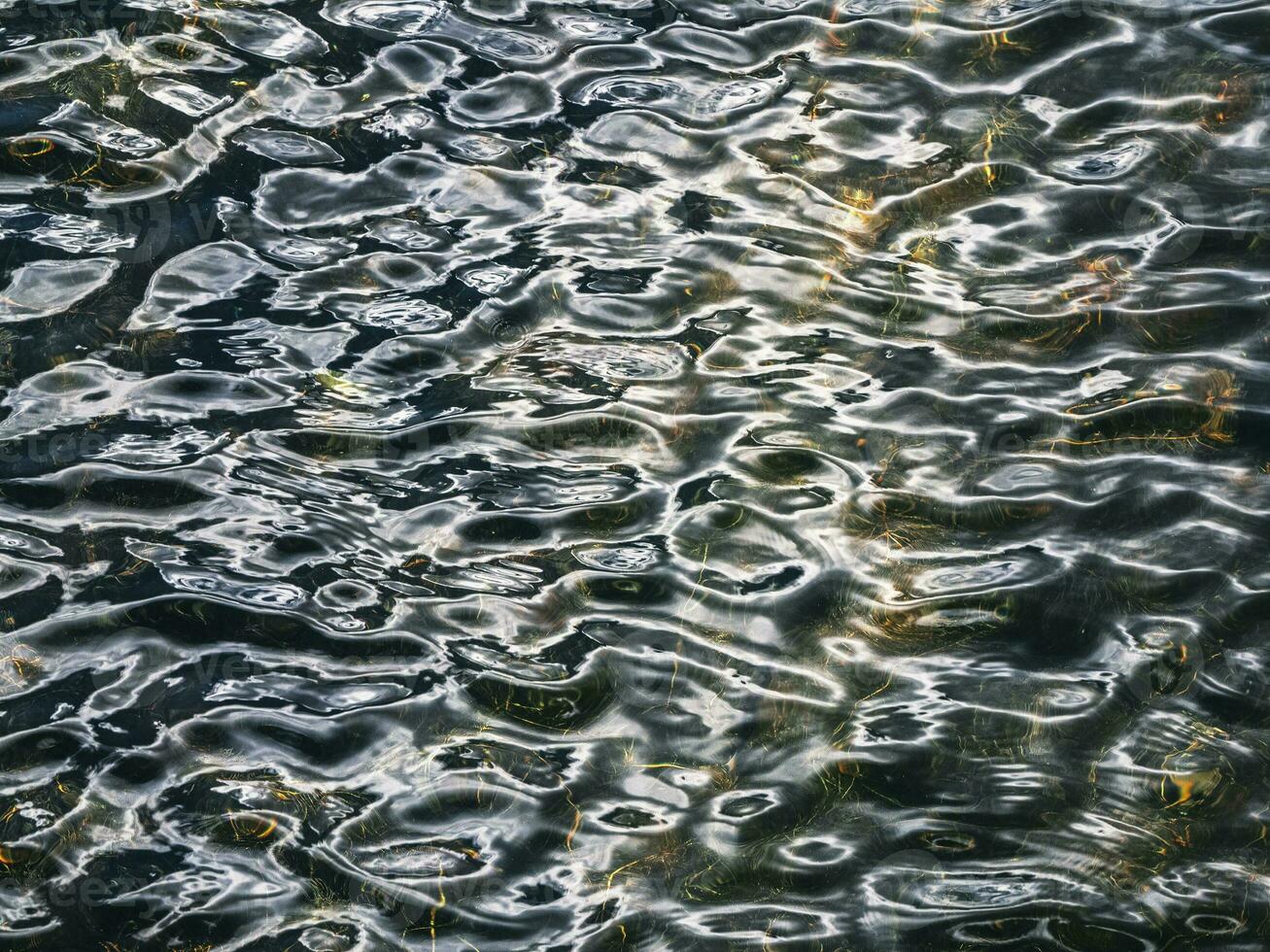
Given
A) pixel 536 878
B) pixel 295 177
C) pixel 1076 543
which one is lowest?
pixel 536 878

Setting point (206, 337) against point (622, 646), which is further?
point (206, 337)

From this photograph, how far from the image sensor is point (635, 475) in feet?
11.7

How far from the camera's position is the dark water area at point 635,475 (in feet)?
9.37

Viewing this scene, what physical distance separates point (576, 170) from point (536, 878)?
253 centimetres

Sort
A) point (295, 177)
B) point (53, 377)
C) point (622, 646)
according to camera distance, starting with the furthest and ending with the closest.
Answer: point (295, 177) → point (53, 377) → point (622, 646)

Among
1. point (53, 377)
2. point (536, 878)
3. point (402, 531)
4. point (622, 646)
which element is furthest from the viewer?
point (53, 377)

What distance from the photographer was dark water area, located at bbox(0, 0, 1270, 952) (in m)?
2.86

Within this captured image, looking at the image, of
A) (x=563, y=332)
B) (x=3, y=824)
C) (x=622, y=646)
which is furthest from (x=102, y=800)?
(x=563, y=332)

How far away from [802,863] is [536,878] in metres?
0.63

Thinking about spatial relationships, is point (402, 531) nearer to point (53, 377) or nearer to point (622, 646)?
point (622, 646)

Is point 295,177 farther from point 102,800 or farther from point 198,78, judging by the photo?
point 102,800

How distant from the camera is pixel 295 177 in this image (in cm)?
430

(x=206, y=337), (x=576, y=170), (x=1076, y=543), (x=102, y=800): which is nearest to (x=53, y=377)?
(x=206, y=337)

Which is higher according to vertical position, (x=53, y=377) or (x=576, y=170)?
(x=576, y=170)
